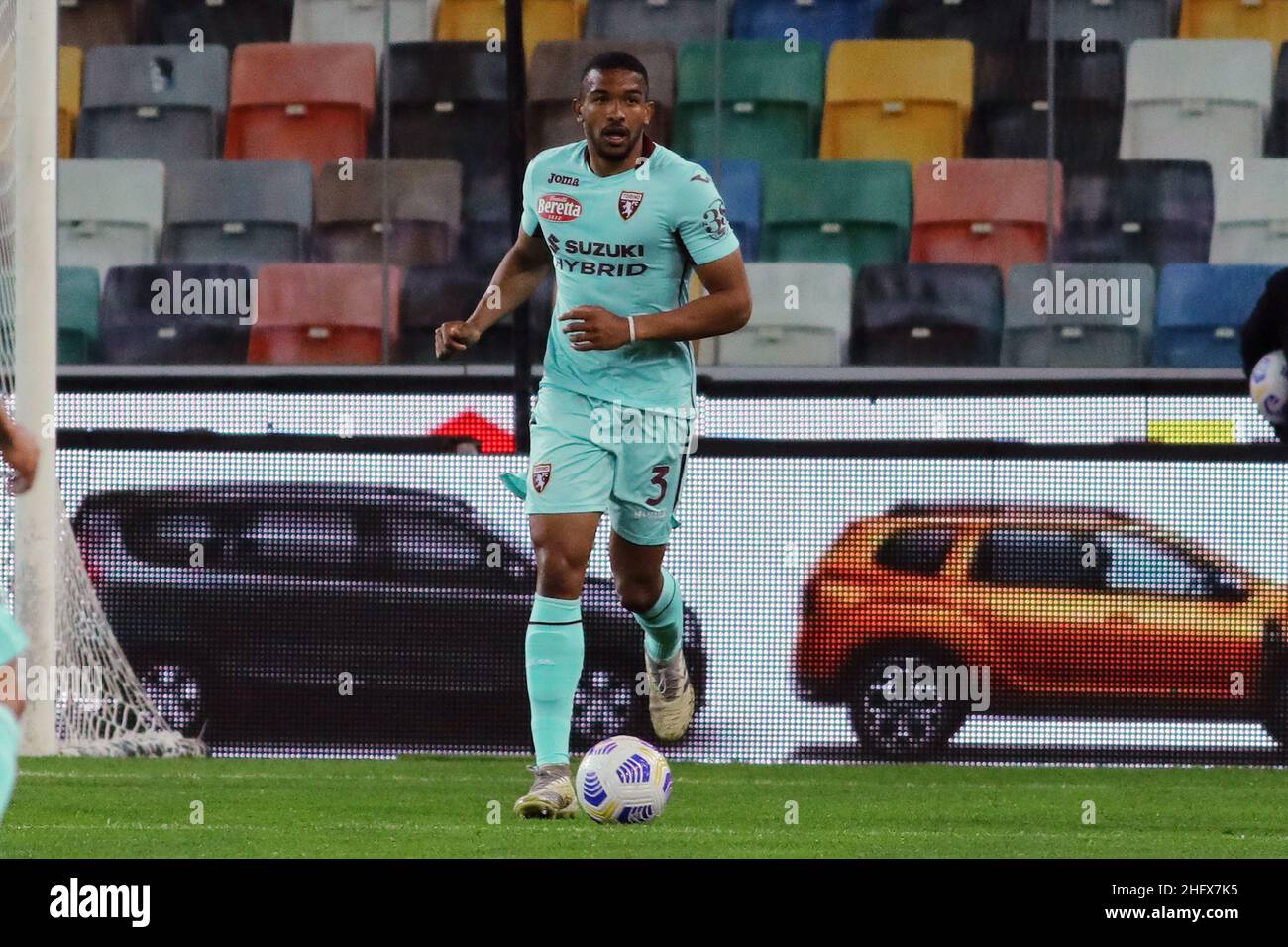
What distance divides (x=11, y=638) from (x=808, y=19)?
1028 centimetres

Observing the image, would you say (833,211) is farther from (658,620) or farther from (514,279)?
(514,279)

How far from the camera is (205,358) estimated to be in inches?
420

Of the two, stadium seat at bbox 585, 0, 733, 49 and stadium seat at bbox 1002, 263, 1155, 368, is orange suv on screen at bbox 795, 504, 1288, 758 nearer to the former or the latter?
stadium seat at bbox 1002, 263, 1155, 368

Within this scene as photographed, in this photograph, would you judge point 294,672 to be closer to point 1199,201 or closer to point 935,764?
point 935,764

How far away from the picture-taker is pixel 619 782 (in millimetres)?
5477

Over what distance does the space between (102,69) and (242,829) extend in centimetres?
790

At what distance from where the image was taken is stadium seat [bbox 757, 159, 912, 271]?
37.7 feet

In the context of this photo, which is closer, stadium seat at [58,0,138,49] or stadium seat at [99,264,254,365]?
stadium seat at [99,264,254,365]

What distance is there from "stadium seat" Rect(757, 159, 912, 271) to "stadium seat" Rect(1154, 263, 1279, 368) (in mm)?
1520

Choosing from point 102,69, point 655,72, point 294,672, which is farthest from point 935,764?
point 102,69

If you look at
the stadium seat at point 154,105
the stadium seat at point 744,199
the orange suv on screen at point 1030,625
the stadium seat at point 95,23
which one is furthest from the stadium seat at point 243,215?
the orange suv on screen at point 1030,625
